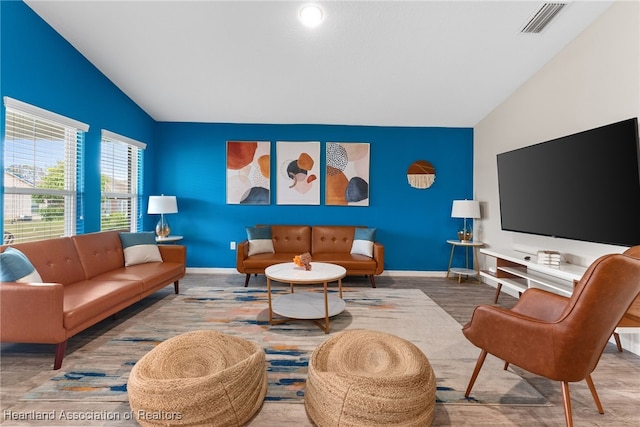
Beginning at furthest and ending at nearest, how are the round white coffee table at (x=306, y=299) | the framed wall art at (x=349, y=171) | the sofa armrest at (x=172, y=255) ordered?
the framed wall art at (x=349, y=171)
the sofa armrest at (x=172, y=255)
the round white coffee table at (x=306, y=299)

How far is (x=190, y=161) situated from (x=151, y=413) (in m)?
4.27

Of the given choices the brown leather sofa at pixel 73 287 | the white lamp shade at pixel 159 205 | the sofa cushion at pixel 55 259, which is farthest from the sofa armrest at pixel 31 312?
the white lamp shade at pixel 159 205

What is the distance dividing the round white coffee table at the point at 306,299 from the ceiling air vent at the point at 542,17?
115 inches

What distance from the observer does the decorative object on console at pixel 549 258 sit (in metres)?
2.83

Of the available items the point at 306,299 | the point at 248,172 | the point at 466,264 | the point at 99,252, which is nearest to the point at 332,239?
the point at 306,299

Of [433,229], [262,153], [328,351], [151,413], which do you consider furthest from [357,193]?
[151,413]

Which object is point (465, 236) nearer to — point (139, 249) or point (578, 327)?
point (578, 327)

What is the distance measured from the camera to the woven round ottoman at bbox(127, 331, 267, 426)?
1.39m

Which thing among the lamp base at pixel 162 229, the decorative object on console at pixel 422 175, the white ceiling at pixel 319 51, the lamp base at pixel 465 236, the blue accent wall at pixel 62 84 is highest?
the white ceiling at pixel 319 51

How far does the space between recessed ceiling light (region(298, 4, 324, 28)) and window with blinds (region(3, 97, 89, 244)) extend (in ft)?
8.57

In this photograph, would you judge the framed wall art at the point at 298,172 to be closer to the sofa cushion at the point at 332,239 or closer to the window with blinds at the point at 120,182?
the sofa cushion at the point at 332,239

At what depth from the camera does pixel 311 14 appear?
2.72m

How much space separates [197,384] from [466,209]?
13.9ft

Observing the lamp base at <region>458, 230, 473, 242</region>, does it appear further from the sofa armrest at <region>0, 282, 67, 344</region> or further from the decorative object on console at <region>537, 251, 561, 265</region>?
the sofa armrest at <region>0, 282, 67, 344</region>
